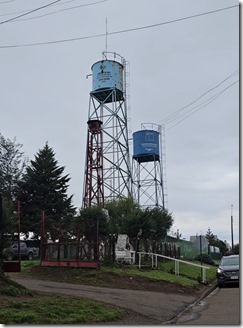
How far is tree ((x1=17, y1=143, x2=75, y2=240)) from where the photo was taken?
2007 inches

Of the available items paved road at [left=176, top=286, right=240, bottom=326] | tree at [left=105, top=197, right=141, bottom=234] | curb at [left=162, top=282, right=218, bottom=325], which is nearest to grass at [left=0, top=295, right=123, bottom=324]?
curb at [left=162, top=282, right=218, bottom=325]

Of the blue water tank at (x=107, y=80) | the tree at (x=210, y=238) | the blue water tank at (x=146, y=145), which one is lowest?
the tree at (x=210, y=238)

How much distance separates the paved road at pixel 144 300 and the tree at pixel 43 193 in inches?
1299

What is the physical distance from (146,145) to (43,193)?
12.4 m

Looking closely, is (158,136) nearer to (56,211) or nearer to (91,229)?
(56,211)

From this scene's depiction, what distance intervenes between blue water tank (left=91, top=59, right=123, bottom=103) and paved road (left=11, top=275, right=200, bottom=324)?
27.3 metres

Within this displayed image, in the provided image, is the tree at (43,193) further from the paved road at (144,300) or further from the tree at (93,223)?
the paved road at (144,300)

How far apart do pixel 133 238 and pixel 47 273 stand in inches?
457

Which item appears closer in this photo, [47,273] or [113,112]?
[47,273]

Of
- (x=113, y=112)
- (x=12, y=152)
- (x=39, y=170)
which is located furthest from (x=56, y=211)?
(x=113, y=112)

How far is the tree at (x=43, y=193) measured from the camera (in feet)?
167

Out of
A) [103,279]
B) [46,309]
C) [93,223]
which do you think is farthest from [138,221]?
[46,309]

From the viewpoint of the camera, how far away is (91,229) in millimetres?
23188

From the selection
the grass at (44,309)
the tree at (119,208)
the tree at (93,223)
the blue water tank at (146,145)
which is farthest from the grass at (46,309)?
the blue water tank at (146,145)
